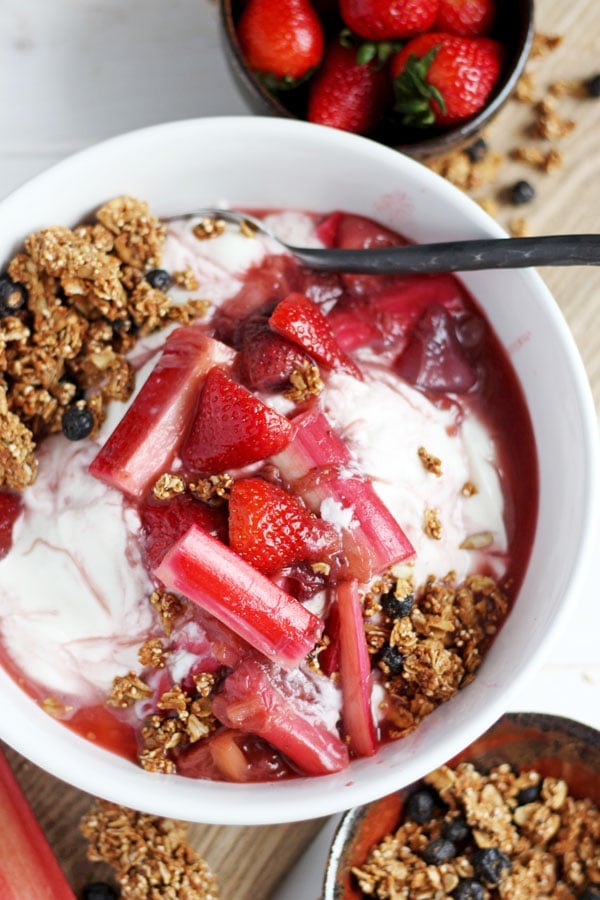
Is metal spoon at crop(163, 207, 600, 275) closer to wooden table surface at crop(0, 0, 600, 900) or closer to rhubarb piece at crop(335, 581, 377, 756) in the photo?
wooden table surface at crop(0, 0, 600, 900)

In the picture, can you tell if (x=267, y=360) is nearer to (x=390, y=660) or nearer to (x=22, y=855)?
(x=390, y=660)

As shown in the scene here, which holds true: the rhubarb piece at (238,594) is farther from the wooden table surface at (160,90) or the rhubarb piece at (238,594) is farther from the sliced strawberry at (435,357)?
the wooden table surface at (160,90)

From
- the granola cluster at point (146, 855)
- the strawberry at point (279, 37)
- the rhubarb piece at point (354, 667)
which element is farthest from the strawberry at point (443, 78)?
the granola cluster at point (146, 855)

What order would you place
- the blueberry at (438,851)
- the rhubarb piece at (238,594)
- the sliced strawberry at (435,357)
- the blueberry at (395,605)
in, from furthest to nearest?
the blueberry at (438,851) → the sliced strawberry at (435,357) → the blueberry at (395,605) → the rhubarb piece at (238,594)

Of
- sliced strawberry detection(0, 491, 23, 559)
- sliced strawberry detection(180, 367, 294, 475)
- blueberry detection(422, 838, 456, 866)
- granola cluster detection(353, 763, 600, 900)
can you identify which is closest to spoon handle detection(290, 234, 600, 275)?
sliced strawberry detection(180, 367, 294, 475)

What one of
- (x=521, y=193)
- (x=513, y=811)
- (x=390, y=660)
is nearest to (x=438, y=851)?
(x=513, y=811)

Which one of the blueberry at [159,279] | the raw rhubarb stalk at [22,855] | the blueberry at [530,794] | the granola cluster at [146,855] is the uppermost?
the blueberry at [159,279]
